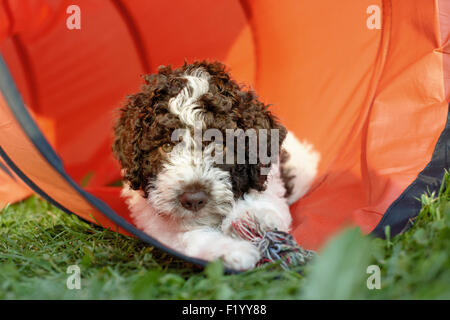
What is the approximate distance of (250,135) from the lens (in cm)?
269

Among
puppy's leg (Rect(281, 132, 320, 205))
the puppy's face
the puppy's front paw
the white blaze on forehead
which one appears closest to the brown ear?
the puppy's face

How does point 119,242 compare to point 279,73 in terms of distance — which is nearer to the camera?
point 119,242

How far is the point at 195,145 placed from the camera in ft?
8.44

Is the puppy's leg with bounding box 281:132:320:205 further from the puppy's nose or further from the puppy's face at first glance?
the puppy's nose

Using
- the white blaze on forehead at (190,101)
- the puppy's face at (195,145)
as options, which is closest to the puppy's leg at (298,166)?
the puppy's face at (195,145)

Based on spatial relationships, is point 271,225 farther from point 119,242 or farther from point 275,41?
point 275,41

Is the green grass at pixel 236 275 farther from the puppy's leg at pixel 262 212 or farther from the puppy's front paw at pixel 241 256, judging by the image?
the puppy's leg at pixel 262 212

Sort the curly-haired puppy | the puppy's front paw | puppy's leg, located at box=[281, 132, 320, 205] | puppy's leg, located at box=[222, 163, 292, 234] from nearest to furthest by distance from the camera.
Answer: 1. the puppy's front paw
2. the curly-haired puppy
3. puppy's leg, located at box=[222, 163, 292, 234]
4. puppy's leg, located at box=[281, 132, 320, 205]

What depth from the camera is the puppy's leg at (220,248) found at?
2.25 metres

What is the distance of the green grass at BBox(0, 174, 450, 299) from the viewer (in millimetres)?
1677

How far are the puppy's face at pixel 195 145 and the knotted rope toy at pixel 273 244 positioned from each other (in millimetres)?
144
